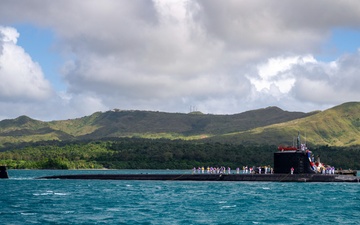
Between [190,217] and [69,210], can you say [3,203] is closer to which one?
[69,210]

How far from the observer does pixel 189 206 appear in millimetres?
55812

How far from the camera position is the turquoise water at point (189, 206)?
46938 millimetres

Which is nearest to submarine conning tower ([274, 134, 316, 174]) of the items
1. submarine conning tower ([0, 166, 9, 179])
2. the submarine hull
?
the submarine hull

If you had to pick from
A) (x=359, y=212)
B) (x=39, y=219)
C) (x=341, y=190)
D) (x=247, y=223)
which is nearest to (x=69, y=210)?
(x=39, y=219)

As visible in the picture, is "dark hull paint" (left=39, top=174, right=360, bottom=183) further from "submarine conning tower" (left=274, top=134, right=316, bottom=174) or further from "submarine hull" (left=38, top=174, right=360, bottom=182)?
"submarine conning tower" (left=274, top=134, right=316, bottom=174)

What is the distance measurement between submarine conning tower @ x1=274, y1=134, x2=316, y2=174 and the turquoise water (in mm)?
4221

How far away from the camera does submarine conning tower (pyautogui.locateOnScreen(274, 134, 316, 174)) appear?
8012 cm

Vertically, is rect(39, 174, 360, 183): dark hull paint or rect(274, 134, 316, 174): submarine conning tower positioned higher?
rect(274, 134, 316, 174): submarine conning tower

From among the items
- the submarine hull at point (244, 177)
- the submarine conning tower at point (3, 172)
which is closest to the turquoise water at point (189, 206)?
the submarine hull at point (244, 177)

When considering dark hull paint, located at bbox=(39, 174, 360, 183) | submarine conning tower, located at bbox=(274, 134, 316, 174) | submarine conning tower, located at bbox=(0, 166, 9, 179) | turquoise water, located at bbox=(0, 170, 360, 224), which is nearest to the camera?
turquoise water, located at bbox=(0, 170, 360, 224)

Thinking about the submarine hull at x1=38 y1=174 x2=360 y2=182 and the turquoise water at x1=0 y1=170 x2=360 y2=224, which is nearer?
the turquoise water at x1=0 y1=170 x2=360 y2=224

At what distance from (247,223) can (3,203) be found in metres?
25.1

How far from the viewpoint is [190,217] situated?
47.9m

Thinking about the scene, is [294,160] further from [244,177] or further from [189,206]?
[189,206]
